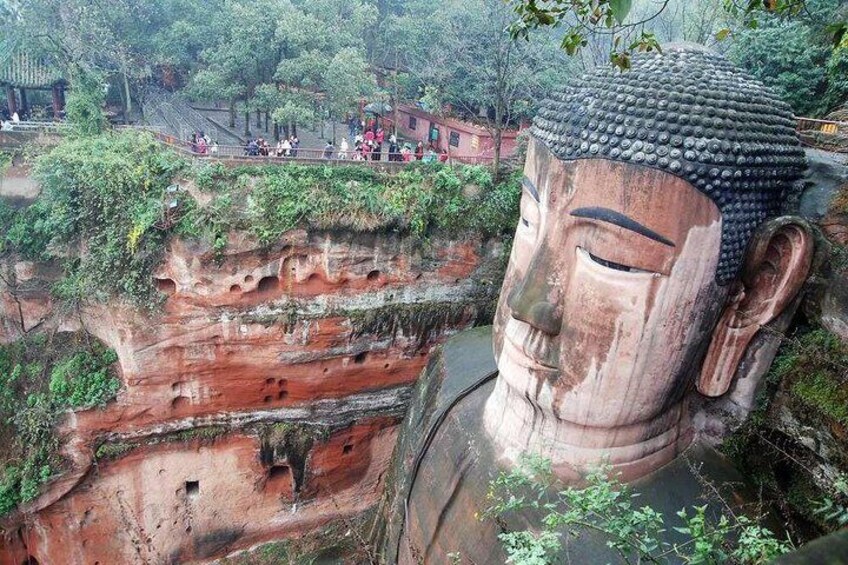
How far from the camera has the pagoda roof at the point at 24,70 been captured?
48.8ft

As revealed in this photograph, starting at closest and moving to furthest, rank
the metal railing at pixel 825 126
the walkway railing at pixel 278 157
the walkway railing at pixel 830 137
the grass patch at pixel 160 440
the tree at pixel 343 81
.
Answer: the walkway railing at pixel 830 137 → the metal railing at pixel 825 126 → the grass patch at pixel 160 440 → the walkway railing at pixel 278 157 → the tree at pixel 343 81

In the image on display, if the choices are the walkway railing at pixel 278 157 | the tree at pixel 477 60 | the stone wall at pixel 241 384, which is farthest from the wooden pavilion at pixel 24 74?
the tree at pixel 477 60

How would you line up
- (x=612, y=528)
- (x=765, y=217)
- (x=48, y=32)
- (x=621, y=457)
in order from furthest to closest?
(x=48, y=32) → (x=621, y=457) → (x=765, y=217) → (x=612, y=528)

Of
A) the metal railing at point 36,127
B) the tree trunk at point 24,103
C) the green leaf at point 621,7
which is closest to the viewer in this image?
the green leaf at point 621,7

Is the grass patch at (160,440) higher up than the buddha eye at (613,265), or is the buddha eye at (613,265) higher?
the buddha eye at (613,265)

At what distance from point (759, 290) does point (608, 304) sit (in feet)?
3.88

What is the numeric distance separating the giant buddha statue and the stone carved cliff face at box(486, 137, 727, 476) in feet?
0.03

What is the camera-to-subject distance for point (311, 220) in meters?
9.66

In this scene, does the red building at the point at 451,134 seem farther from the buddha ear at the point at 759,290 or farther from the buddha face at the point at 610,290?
the buddha ear at the point at 759,290

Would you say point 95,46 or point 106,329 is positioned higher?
point 95,46

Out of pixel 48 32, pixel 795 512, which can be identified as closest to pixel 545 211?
pixel 795 512

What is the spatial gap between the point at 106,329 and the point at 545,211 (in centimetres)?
825

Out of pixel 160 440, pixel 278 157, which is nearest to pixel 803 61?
pixel 278 157

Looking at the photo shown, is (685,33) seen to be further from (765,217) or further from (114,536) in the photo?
(114,536)
